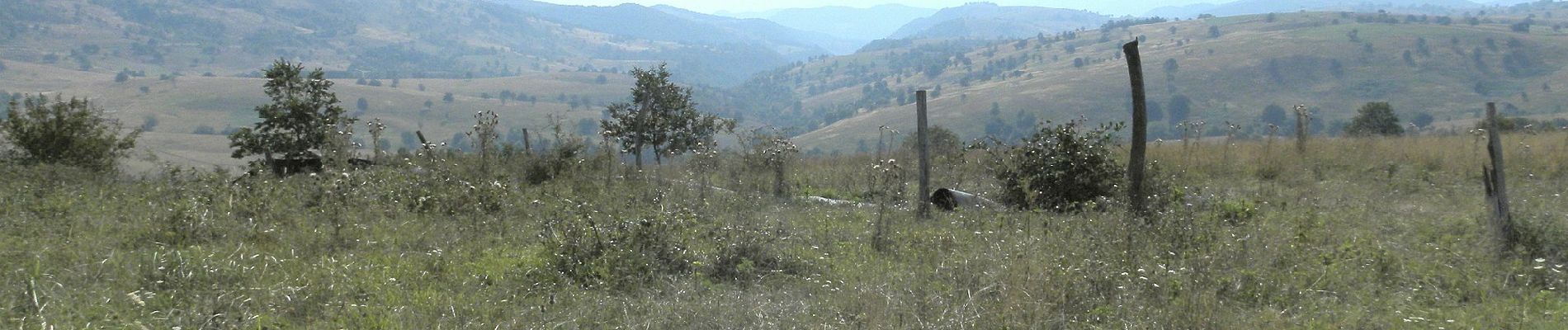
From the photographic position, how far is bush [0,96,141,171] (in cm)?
1437

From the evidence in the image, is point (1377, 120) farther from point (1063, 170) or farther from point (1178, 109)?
point (1178, 109)

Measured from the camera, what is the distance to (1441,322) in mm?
5984

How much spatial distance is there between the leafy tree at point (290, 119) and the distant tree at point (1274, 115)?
112m

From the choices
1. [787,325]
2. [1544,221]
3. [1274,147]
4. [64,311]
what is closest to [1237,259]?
[1544,221]

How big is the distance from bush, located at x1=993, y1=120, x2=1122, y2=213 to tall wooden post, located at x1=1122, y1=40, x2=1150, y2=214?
1.33 metres

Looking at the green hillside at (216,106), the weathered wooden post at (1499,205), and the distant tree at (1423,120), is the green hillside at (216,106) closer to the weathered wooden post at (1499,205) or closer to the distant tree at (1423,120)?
the distant tree at (1423,120)

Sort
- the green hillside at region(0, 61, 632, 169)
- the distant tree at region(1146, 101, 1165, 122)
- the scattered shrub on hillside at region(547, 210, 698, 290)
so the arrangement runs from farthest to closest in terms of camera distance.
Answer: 1. the green hillside at region(0, 61, 632, 169)
2. the distant tree at region(1146, 101, 1165, 122)
3. the scattered shrub on hillside at region(547, 210, 698, 290)

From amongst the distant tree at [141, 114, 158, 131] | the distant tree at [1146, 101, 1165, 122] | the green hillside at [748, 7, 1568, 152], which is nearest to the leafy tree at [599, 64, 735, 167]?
the green hillside at [748, 7, 1568, 152]

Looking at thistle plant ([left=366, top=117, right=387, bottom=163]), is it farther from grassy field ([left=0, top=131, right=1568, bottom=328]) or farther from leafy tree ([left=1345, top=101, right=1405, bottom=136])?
leafy tree ([left=1345, top=101, right=1405, bottom=136])

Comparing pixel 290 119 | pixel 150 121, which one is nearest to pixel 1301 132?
pixel 290 119

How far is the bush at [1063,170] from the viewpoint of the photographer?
1244cm

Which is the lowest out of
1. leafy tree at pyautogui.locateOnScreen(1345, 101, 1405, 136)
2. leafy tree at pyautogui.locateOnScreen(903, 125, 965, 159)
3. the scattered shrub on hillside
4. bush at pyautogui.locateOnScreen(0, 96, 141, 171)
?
leafy tree at pyautogui.locateOnScreen(1345, 101, 1405, 136)

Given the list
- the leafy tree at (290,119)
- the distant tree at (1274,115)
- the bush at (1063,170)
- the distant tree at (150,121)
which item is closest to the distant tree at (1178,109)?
the distant tree at (1274,115)

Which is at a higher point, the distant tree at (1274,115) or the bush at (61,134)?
the bush at (61,134)
